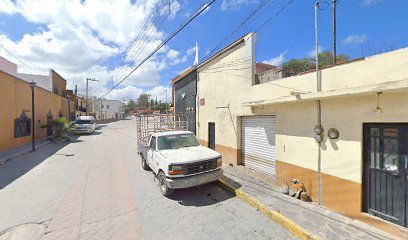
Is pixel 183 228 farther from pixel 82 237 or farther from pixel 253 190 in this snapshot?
pixel 253 190

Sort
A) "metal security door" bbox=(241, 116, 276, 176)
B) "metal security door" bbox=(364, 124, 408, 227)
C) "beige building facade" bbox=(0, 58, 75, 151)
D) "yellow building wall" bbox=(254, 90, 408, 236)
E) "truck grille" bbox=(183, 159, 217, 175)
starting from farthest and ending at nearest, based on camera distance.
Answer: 1. "beige building facade" bbox=(0, 58, 75, 151)
2. "metal security door" bbox=(241, 116, 276, 176)
3. "truck grille" bbox=(183, 159, 217, 175)
4. "yellow building wall" bbox=(254, 90, 408, 236)
5. "metal security door" bbox=(364, 124, 408, 227)

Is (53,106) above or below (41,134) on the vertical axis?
above

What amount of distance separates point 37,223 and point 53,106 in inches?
875

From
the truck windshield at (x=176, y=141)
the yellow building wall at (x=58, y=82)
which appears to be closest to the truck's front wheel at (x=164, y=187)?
the truck windshield at (x=176, y=141)

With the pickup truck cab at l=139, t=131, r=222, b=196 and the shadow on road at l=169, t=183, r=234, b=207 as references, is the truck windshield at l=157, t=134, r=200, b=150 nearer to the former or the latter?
the pickup truck cab at l=139, t=131, r=222, b=196

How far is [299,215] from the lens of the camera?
14.9 feet

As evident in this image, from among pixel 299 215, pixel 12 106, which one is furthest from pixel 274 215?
pixel 12 106

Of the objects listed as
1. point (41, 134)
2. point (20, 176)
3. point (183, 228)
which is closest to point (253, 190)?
point (183, 228)

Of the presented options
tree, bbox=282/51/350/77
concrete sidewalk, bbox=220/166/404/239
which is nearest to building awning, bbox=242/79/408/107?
tree, bbox=282/51/350/77

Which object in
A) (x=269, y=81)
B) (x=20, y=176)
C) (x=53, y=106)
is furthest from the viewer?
(x=53, y=106)

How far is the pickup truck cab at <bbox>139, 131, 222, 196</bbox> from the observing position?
5.46 meters

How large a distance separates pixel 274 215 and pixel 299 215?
54 cm

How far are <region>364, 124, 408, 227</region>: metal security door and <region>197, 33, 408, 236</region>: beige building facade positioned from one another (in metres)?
0.02

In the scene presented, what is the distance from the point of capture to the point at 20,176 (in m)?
7.61
